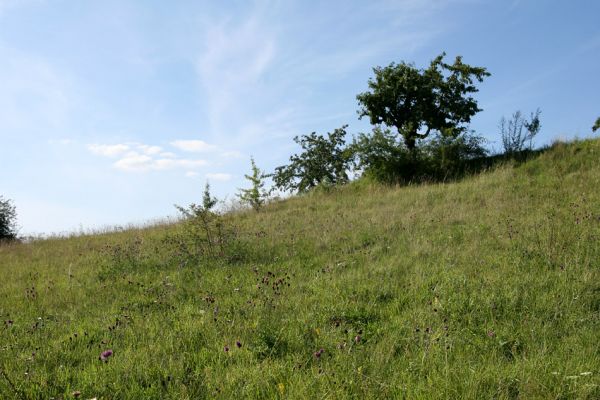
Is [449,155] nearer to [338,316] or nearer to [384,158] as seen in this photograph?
[384,158]

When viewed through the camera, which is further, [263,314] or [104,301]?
[104,301]

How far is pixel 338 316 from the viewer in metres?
4.95

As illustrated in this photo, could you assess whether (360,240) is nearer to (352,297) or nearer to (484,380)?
(352,297)

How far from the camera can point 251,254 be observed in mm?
8898

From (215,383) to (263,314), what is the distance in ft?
5.20

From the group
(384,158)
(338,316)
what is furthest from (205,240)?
(384,158)

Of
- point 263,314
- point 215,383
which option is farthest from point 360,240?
point 215,383

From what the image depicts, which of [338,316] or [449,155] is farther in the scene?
[449,155]

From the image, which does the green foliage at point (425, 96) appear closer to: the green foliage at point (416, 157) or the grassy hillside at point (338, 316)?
the green foliage at point (416, 157)

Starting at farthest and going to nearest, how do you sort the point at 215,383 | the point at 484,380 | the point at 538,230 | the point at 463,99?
the point at 463,99, the point at 538,230, the point at 215,383, the point at 484,380

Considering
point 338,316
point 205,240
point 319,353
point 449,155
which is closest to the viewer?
point 319,353

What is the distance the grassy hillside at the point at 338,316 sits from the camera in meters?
3.52

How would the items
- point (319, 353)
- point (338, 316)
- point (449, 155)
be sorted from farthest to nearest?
point (449, 155), point (338, 316), point (319, 353)

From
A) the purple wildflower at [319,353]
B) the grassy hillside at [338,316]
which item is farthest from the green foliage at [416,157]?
the purple wildflower at [319,353]
